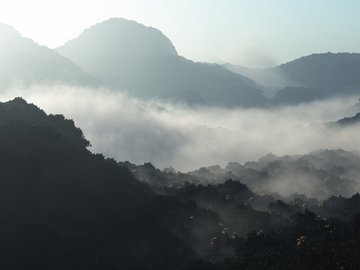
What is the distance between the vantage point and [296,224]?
170 ft

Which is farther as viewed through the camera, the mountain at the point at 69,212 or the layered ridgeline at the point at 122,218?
the mountain at the point at 69,212

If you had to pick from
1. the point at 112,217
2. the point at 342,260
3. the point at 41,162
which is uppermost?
the point at 41,162

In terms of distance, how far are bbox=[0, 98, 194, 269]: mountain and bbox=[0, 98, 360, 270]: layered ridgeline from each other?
11 centimetres

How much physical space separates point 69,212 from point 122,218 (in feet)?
20.0

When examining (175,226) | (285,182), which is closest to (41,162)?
(175,226)

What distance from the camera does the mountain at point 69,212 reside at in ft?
153

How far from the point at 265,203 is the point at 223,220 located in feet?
35.3

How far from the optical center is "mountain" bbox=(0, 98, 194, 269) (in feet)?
153

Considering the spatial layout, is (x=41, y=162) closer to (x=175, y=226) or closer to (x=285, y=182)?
(x=175, y=226)

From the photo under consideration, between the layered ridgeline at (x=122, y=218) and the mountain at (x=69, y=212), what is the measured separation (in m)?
0.11

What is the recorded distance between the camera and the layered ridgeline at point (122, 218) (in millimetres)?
45406

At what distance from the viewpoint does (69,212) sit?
5325cm

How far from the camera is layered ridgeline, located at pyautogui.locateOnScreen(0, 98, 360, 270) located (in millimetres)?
45406

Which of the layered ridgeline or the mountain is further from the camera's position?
the mountain
